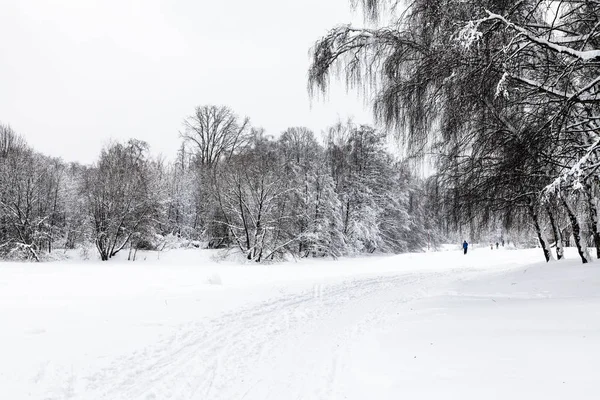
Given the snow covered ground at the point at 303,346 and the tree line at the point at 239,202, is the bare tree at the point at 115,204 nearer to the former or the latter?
the tree line at the point at 239,202

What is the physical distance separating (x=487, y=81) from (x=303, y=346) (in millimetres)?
4743

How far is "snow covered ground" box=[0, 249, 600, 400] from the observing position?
3.67 meters

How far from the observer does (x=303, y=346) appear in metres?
5.52

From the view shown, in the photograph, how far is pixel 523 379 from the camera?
3.36m

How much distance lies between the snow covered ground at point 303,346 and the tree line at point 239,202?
10.8 m

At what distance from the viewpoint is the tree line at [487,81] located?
5.22 metres

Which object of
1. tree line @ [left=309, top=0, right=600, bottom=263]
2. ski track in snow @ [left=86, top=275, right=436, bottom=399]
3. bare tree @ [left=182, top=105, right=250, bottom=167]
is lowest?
ski track in snow @ [left=86, top=275, right=436, bottom=399]

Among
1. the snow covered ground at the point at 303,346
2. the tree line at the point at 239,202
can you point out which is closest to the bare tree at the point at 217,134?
the tree line at the point at 239,202

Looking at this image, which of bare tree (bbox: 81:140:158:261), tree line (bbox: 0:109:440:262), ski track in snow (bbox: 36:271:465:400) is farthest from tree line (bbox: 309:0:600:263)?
bare tree (bbox: 81:140:158:261)

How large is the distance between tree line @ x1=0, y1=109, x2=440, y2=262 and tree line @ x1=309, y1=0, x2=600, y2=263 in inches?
395

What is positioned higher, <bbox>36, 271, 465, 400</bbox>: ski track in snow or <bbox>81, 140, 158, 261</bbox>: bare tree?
<bbox>81, 140, 158, 261</bbox>: bare tree

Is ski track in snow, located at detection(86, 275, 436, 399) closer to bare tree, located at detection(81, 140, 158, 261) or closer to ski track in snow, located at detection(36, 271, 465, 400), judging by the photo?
ski track in snow, located at detection(36, 271, 465, 400)

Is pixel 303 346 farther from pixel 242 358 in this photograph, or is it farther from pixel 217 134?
pixel 217 134

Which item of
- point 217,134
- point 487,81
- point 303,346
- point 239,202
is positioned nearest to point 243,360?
point 303,346
